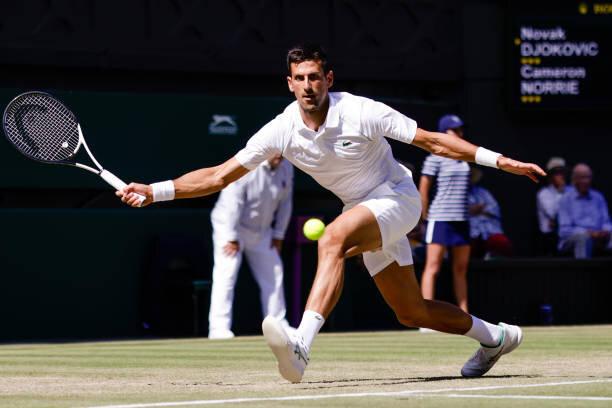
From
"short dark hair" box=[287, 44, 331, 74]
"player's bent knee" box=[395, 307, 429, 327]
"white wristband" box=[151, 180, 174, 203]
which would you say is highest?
"short dark hair" box=[287, 44, 331, 74]

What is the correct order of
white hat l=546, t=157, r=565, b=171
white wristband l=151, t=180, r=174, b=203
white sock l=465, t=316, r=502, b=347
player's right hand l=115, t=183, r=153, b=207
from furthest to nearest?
white hat l=546, t=157, r=565, b=171 → white sock l=465, t=316, r=502, b=347 → white wristband l=151, t=180, r=174, b=203 → player's right hand l=115, t=183, r=153, b=207

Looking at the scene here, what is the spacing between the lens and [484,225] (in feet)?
56.2

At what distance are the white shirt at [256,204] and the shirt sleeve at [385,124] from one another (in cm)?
624

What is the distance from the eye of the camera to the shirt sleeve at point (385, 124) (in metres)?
8.06

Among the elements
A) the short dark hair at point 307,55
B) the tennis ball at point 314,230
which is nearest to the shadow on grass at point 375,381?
the tennis ball at point 314,230

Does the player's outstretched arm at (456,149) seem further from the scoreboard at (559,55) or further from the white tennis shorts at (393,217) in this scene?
the scoreboard at (559,55)

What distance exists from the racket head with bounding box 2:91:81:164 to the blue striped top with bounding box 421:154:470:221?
5.89 metres

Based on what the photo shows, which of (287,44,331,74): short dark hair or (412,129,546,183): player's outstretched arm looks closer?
(412,129,546,183): player's outstretched arm

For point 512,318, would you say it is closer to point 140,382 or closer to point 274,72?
point 274,72

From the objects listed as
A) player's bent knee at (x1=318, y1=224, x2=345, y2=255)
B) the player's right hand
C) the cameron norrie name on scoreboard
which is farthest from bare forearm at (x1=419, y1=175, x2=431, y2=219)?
player's bent knee at (x1=318, y1=224, x2=345, y2=255)

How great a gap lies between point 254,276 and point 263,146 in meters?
6.86

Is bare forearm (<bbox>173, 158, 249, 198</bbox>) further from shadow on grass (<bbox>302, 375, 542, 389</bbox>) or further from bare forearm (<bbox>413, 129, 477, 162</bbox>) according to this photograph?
shadow on grass (<bbox>302, 375, 542, 389</bbox>)

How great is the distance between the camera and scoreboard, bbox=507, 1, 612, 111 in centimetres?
1795

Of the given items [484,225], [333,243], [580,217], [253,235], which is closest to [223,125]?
[253,235]
